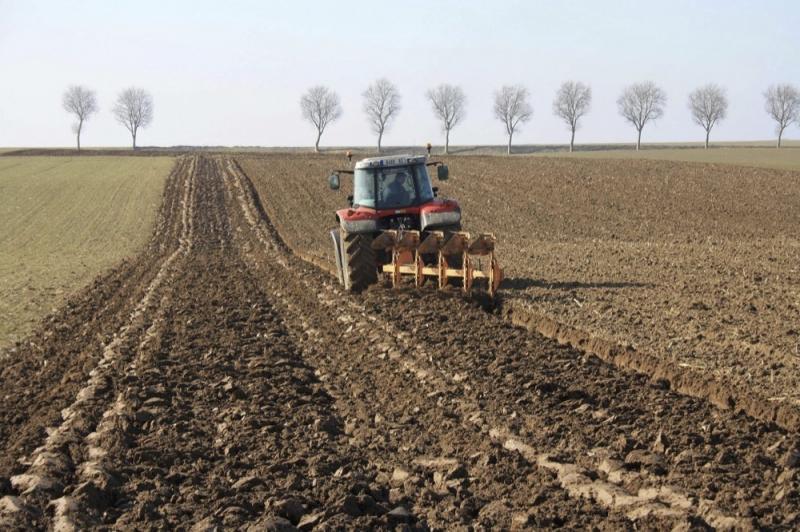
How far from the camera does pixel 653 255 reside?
17.1 meters

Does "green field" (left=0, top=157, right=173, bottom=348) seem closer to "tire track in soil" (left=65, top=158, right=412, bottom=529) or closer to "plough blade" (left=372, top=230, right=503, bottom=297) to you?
"tire track in soil" (left=65, top=158, right=412, bottom=529)

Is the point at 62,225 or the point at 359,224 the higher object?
the point at 359,224

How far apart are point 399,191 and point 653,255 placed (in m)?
5.30

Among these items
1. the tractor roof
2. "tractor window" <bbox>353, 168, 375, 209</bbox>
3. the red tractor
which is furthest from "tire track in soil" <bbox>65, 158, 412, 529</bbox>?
the tractor roof

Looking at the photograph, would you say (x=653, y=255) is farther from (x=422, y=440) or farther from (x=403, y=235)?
(x=422, y=440)

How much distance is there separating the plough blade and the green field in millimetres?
4924

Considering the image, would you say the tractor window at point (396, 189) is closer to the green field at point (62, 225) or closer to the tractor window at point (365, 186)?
the tractor window at point (365, 186)

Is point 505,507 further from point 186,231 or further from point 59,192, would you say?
point 59,192

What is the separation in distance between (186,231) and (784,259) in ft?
55.5

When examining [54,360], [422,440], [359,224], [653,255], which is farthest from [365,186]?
[422,440]

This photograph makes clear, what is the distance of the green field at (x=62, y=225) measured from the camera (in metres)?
15.5

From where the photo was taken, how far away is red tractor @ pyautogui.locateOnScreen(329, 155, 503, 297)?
13.0 metres

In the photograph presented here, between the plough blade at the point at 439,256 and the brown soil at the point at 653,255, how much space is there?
57cm

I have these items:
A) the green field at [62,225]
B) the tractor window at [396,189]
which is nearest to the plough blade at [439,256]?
the tractor window at [396,189]
